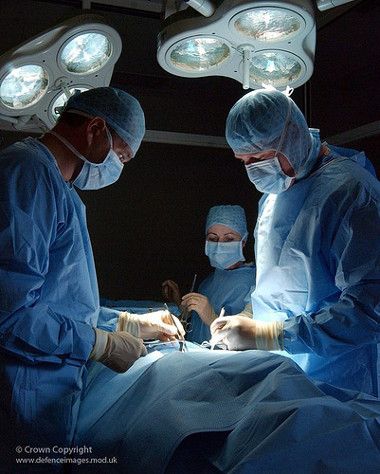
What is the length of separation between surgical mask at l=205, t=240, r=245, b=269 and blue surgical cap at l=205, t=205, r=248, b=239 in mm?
81

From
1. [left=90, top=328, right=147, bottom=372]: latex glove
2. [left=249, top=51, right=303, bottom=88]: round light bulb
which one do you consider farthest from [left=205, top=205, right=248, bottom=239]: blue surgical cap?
[left=90, top=328, right=147, bottom=372]: latex glove

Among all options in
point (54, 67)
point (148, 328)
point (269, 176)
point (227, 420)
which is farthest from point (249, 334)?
point (54, 67)

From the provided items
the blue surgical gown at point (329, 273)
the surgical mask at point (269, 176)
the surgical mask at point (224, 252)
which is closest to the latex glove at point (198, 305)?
the surgical mask at point (224, 252)

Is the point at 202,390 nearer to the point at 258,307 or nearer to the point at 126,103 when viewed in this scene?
the point at 258,307

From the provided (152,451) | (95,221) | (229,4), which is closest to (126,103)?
(229,4)

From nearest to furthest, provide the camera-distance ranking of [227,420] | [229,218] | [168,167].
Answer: [227,420], [229,218], [168,167]

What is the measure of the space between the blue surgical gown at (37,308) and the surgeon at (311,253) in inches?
24.0

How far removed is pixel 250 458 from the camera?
105 cm

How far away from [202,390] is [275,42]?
1.04 meters

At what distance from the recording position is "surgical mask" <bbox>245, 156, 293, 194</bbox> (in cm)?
192

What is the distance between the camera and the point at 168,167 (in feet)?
11.0

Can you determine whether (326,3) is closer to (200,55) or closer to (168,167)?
(200,55)

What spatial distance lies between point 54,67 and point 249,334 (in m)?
1.09

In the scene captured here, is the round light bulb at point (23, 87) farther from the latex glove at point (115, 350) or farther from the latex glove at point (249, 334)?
the latex glove at point (249, 334)
